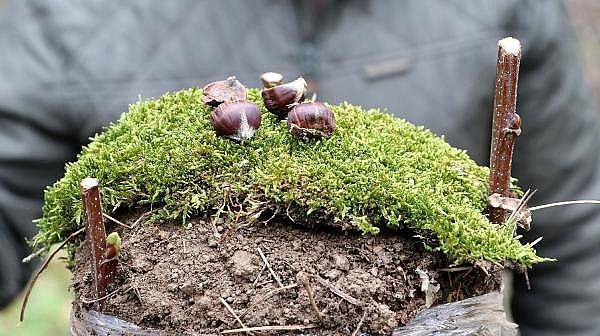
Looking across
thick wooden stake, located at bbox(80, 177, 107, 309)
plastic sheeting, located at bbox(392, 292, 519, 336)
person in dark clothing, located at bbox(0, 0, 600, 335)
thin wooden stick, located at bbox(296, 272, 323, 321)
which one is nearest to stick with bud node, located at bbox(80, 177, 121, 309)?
thick wooden stake, located at bbox(80, 177, 107, 309)

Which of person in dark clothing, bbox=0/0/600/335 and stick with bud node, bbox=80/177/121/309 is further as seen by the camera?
person in dark clothing, bbox=0/0/600/335

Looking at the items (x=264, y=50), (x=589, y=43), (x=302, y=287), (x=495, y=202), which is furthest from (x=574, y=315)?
(x=589, y=43)

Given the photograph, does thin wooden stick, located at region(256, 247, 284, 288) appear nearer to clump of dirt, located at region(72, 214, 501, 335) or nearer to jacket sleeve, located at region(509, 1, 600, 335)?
clump of dirt, located at region(72, 214, 501, 335)

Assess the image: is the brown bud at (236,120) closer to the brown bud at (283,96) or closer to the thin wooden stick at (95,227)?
the brown bud at (283,96)

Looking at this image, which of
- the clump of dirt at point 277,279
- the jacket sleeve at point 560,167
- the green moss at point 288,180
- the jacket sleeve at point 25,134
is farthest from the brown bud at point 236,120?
the jacket sleeve at point 560,167

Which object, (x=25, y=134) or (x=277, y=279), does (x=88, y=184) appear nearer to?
(x=277, y=279)

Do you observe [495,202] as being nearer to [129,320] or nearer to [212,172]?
[212,172]

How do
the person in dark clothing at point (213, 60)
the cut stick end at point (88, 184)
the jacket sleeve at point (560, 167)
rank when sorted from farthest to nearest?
the jacket sleeve at point (560, 167) < the person in dark clothing at point (213, 60) < the cut stick end at point (88, 184)
